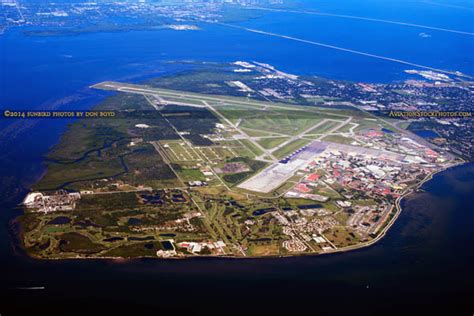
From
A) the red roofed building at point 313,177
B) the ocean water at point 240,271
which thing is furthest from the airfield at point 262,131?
the ocean water at point 240,271

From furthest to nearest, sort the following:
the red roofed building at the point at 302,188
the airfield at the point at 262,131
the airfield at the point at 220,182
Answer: the airfield at the point at 262,131, the red roofed building at the point at 302,188, the airfield at the point at 220,182

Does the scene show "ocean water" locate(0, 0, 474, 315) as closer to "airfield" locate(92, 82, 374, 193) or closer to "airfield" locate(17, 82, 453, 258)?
"airfield" locate(17, 82, 453, 258)

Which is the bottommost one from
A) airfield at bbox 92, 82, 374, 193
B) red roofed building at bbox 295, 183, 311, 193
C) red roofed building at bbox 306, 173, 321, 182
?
airfield at bbox 92, 82, 374, 193

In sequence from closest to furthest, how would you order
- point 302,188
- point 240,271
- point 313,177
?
1. point 240,271
2. point 302,188
3. point 313,177

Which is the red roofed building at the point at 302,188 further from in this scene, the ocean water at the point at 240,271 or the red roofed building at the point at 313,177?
the ocean water at the point at 240,271

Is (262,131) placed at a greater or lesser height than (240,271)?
lesser

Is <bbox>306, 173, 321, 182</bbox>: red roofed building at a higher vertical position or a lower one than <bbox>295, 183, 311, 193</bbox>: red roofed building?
lower

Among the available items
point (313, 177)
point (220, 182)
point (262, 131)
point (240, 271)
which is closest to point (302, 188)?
point (313, 177)

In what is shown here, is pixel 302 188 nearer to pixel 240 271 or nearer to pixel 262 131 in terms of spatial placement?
pixel 240 271

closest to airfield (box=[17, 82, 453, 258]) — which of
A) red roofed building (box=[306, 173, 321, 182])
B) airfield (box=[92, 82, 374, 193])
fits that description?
red roofed building (box=[306, 173, 321, 182])

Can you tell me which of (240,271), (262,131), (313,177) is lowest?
(262,131)

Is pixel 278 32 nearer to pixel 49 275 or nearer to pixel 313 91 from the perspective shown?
pixel 313 91

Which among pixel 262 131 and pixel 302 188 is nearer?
pixel 302 188

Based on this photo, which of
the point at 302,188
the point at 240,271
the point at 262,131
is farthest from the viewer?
the point at 262,131
